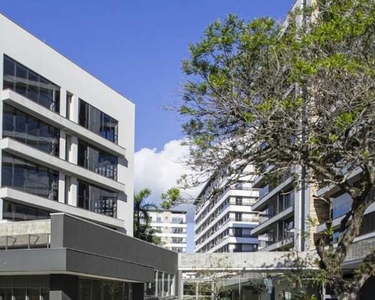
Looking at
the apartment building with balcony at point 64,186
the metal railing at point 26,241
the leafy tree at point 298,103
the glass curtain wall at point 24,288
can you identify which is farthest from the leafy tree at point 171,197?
the glass curtain wall at point 24,288

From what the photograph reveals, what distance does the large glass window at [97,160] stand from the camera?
4372 centimetres

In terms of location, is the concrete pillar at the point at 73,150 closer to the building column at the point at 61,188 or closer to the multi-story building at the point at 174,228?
the building column at the point at 61,188

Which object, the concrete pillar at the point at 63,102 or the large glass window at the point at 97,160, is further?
the large glass window at the point at 97,160

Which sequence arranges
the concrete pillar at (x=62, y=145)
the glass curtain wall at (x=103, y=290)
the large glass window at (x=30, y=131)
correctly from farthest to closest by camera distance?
the concrete pillar at (x=62, y=145) < the large glass window at (x=30, y=131) < the glass curtain wall at (x=103, y=290)

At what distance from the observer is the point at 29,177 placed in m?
37.4

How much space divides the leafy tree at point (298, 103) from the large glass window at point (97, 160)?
96.0 feet

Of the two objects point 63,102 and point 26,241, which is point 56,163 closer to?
point 63,102

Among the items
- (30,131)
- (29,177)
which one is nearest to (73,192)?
(29,177)

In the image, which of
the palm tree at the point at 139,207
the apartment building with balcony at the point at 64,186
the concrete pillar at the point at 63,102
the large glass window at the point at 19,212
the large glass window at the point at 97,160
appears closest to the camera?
the apartment building with balcony at the point at 64,186

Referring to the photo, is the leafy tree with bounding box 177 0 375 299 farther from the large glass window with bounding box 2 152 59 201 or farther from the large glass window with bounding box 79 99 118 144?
the large glass window with bounding box 79 99 118 144

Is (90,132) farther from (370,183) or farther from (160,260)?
(370,183)

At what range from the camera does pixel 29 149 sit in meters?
37.0

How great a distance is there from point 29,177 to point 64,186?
4.15m

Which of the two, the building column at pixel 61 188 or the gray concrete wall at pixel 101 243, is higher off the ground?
the building column at pixel 61 188
